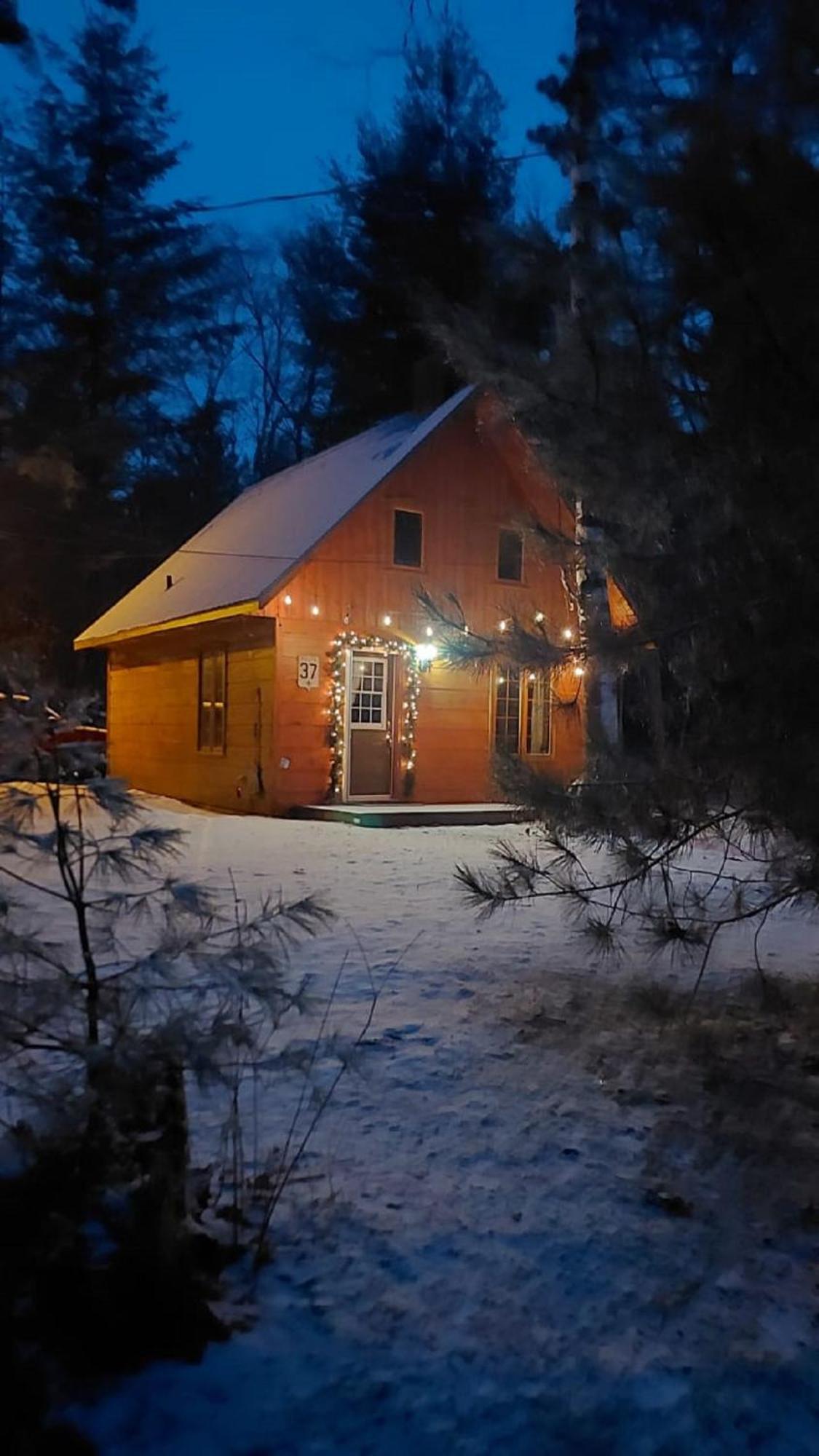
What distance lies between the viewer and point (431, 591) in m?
14.4

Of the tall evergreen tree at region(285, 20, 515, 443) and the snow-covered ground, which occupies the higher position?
the tall evergreen tree at region(285, 20, 515, 443)

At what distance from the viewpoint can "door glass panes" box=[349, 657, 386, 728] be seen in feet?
45.4

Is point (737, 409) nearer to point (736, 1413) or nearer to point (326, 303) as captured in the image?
point (736, 1413)

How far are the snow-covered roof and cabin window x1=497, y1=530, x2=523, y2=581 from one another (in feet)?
6.59

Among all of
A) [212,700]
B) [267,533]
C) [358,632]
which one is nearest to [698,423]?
[358,632]

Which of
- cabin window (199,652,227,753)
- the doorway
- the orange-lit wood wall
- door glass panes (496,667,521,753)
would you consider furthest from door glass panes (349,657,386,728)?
cabin window (199,652,227,753)

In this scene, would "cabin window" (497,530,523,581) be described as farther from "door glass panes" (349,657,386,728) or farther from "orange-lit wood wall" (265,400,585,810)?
"door glass panes" (349,657,386,728)

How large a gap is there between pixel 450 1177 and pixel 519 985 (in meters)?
2.16

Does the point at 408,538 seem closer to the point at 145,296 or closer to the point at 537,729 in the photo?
the point at 537,729

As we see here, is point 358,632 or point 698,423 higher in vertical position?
point 358,632

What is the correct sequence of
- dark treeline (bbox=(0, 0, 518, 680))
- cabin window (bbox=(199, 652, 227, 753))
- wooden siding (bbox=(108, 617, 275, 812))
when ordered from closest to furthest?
wooden siding (bbox=(108, 617, 275, 812))
cabin window (bbox=(199, 652, 227, 753))
dark treeline (bbox=(0, 0, 518, 680))

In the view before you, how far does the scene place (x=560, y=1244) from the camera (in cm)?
288

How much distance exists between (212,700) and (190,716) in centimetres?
87

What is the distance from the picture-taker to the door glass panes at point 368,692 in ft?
45.4
